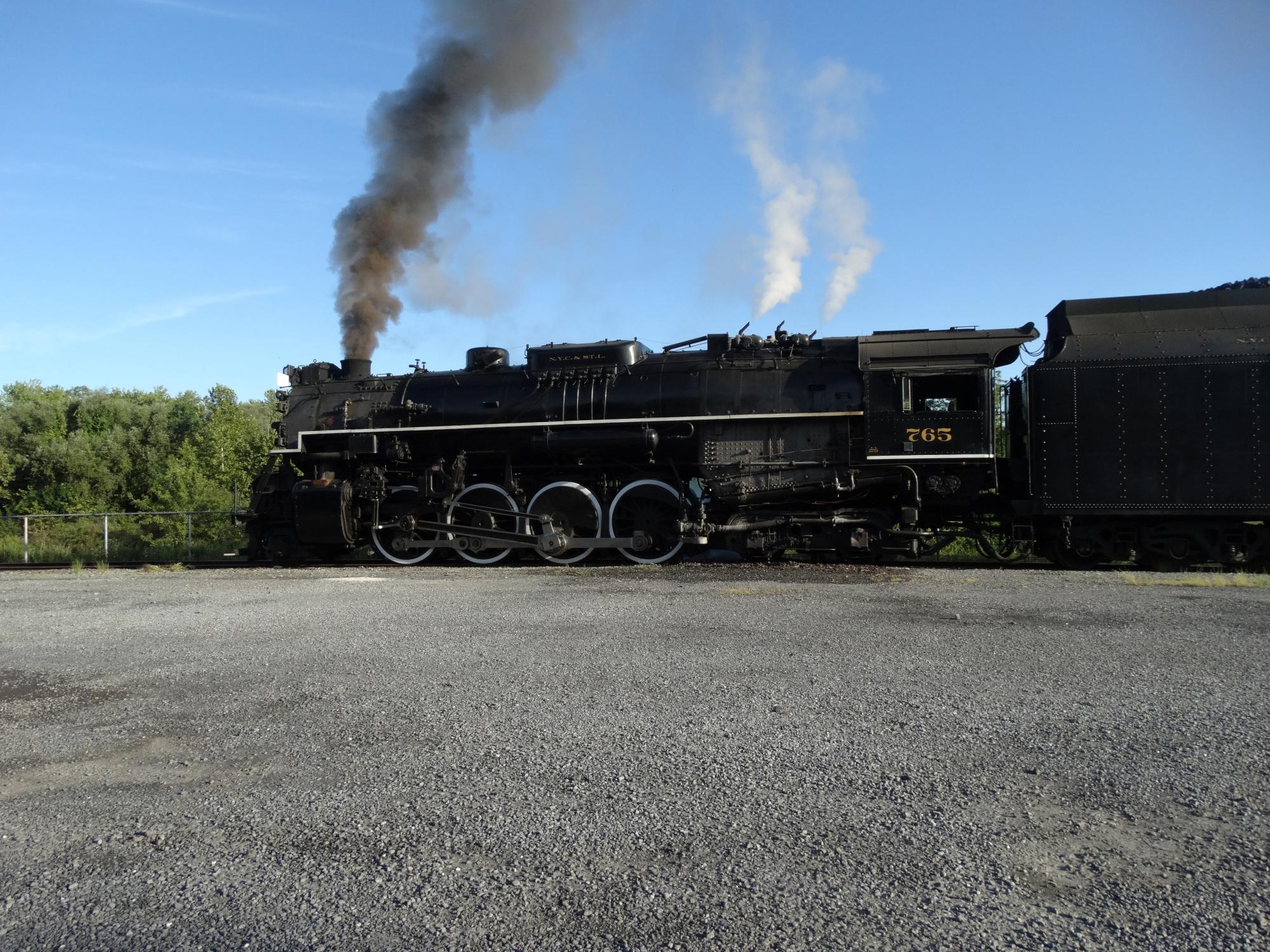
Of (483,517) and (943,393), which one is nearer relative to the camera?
(943,393)

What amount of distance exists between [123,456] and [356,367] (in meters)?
31.3

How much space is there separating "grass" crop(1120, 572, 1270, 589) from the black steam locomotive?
1.36 meters

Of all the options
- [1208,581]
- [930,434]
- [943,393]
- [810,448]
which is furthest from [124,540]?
[1208,581]

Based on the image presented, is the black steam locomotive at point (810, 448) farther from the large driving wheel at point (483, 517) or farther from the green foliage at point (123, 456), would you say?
the green foliage at point (123, 456)

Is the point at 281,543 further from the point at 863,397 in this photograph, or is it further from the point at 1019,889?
the point at 1019,889

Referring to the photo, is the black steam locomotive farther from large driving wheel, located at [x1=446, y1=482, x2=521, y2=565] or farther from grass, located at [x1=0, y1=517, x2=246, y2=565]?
grass, located at [x1=0, y1=517, x2=246, y2=565]

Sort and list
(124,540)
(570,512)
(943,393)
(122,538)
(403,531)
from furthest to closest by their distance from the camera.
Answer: (122,538) → (124,540) → (403,531) → (570,512) → (943,393)

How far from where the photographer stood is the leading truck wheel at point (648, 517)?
13.2 metres

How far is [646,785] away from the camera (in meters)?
3.84

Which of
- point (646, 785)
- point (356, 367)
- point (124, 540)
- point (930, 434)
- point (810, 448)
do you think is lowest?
point (646, 785)

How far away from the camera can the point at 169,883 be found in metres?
3.07

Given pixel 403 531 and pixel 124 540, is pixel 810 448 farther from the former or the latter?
pixel 124 540

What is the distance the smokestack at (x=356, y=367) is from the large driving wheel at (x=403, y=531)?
7.95ft

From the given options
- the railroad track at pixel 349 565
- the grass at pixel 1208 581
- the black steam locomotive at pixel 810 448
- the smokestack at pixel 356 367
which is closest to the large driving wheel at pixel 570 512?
the black steam locomotive at pixel 810 448
